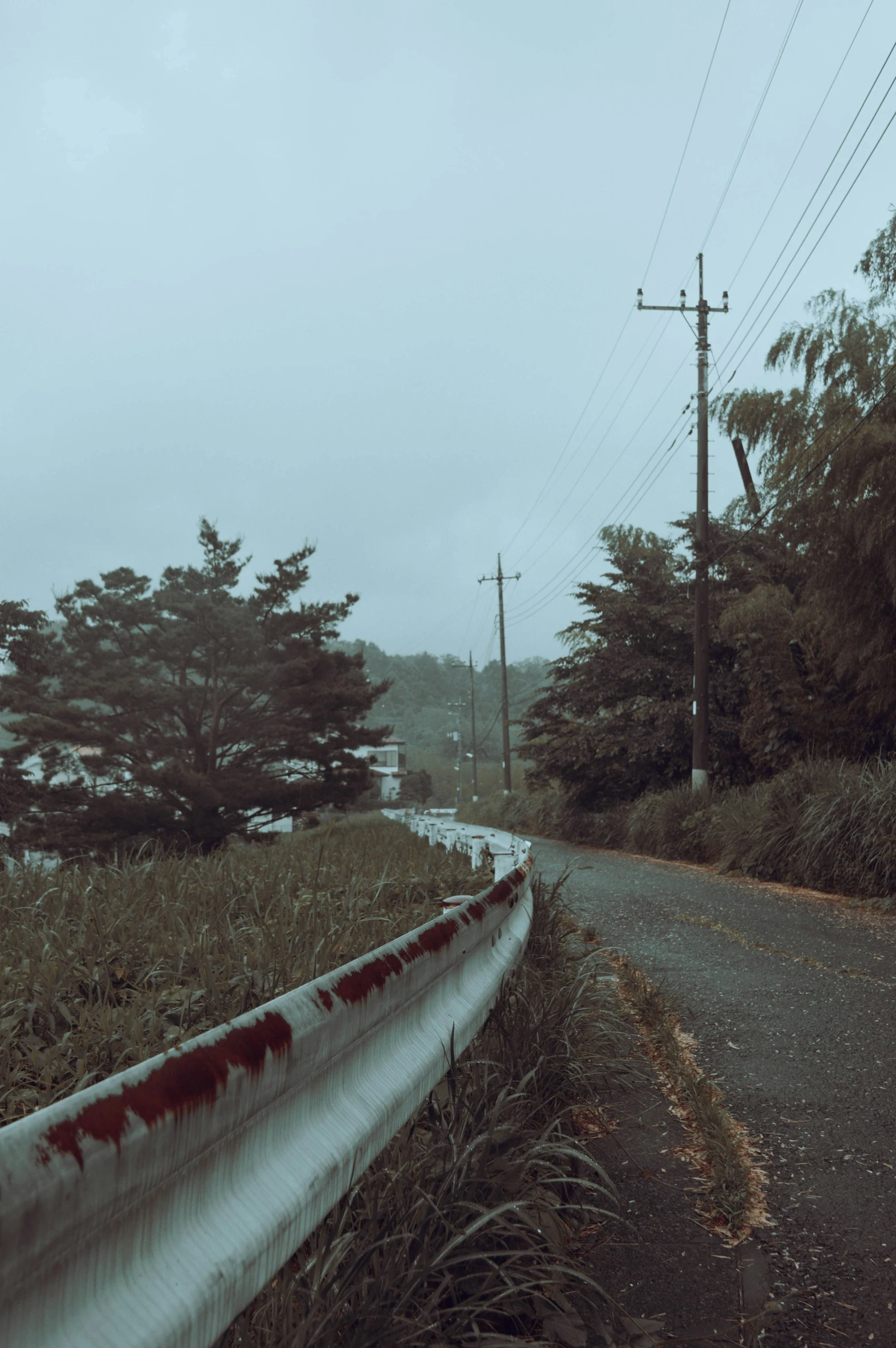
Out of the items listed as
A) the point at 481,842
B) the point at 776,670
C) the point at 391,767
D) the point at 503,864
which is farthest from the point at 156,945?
the point at 391,767

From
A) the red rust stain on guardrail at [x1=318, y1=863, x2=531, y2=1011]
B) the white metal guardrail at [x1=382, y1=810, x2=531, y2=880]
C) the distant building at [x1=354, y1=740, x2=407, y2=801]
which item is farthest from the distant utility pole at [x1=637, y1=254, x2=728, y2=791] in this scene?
the distant building at [x1=354, y1=740, x2=407, y2=801]

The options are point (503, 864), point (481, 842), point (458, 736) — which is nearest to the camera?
point (503, 864)

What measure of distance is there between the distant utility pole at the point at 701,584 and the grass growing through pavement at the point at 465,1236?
16244 millimetres

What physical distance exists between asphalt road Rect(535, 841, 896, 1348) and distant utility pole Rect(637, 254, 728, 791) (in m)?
10.1

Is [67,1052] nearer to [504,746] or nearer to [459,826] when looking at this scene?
[459,826]

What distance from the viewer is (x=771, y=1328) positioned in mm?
2311

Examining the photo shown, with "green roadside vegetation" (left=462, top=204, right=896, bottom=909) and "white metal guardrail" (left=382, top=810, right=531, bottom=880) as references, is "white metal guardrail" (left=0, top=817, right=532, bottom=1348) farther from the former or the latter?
"green roadside vegetation" (left=462, top=204, right=896, bottom=909)

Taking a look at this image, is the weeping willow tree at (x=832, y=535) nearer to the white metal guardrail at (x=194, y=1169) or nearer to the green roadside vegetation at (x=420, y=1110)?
the green roadside vegetation at (x=420, y=1110)

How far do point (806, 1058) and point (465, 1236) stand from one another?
9.18 feet

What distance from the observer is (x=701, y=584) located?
20.2 m

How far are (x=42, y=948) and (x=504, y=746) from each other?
143ft

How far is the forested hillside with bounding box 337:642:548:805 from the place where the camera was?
123 meters

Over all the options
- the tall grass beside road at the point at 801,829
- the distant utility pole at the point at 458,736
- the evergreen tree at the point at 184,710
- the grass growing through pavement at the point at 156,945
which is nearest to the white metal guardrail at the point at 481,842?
the grass growing through pavement at the point at 156,945

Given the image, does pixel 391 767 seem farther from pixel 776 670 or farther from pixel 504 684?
pixel 776 670
